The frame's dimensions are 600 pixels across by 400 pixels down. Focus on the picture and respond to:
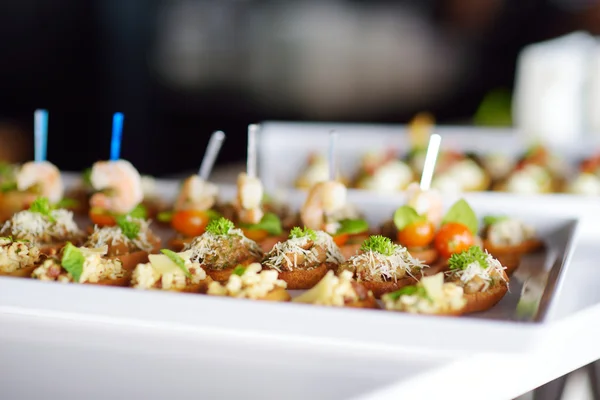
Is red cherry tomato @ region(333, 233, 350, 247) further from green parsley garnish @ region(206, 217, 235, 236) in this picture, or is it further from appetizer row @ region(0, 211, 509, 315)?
green parsley garnish @ region(206, 217, 235, 236)

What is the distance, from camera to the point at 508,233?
2.62 meters

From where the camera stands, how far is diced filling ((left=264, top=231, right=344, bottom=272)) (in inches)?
85.7

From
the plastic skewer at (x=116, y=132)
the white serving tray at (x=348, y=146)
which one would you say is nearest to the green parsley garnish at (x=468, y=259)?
the plastic skewer at (x=116, y=132)

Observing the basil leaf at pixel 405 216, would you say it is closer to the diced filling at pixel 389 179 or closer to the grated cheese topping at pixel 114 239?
the grated cheese topping at pixel 114 239

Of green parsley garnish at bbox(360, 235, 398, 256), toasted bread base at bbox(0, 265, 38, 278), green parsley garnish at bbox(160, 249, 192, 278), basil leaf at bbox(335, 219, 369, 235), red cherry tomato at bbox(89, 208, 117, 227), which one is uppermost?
green parsley garnish at bbox(360, 235, 398, 256)

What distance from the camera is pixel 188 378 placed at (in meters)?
1.51

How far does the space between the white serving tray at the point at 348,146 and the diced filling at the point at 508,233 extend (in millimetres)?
1496

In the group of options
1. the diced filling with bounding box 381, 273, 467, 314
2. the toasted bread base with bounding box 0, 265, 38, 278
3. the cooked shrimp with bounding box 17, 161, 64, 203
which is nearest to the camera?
the diced filling with bounding box 381, 273, 467, 314

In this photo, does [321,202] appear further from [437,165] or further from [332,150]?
[437,165]

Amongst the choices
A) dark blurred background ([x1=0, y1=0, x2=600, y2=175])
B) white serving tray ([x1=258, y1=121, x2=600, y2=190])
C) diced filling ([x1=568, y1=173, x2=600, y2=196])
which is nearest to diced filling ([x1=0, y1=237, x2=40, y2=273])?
white serving tray ([x1=258, y1=121, x2=600, y2=190])

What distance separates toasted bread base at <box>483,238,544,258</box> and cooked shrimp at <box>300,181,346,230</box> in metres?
0.53

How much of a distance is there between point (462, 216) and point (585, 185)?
1316mm

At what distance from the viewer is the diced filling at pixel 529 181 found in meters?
3.61

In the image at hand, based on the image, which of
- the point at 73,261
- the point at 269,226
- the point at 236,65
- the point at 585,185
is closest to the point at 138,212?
the point at 269,226
